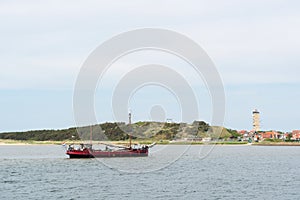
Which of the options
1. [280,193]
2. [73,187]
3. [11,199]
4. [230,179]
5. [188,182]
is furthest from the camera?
[230,179]

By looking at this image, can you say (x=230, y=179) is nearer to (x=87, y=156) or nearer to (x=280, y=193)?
(x=280, y=193)

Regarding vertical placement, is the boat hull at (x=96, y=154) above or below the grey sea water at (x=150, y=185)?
above

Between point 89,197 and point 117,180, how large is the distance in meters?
16.7

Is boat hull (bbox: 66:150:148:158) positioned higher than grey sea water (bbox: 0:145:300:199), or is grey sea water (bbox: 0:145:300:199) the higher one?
boat hull (bbox: 66:150:148:158)

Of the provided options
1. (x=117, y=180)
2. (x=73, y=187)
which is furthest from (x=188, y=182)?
(x=73, y=187)

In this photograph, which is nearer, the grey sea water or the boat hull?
the grey sea water

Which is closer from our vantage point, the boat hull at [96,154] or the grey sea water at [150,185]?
the grey sea water at [150,185]

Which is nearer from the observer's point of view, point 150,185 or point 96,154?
point 150,185

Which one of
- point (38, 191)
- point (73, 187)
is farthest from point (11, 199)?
point (73, 187)

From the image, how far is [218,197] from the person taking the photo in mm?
52812

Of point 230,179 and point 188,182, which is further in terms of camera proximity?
point 230,179

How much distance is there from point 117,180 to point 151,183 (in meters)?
5.93

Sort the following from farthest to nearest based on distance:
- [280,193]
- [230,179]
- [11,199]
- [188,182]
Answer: [230,179] < [188,182] < [280,193] < [11,199]

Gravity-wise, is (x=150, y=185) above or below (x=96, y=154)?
below
